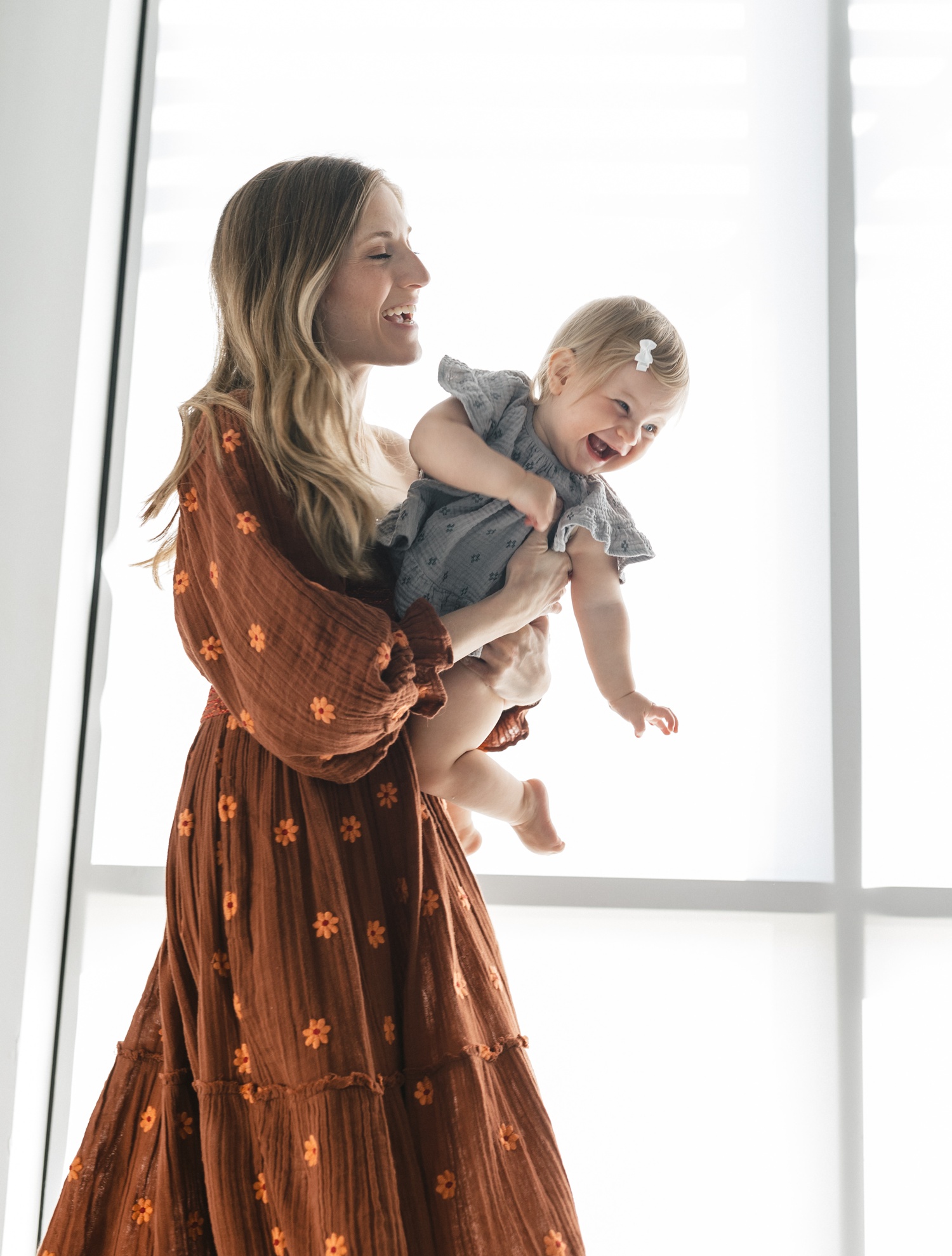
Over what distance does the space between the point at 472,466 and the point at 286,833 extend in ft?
1.52

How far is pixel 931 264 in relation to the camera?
171 cm

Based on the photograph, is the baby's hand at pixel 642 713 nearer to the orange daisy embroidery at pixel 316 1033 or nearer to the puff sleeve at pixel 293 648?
the puff sleeve at pixel 293 648

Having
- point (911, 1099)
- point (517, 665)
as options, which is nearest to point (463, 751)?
point (517, 665)

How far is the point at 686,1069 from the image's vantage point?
1667 mm

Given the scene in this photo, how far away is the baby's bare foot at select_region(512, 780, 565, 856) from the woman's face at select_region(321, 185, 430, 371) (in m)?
0.59

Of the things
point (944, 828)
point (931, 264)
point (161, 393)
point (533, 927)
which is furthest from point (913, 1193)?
point (161, 393)

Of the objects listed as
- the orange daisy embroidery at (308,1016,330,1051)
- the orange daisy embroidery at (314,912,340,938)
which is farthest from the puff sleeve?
the orange daisy embroidery at (308,1016,330,1051)

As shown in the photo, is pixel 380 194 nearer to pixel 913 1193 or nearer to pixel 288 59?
pixel 288 59

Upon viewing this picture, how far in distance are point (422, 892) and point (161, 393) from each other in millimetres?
1190

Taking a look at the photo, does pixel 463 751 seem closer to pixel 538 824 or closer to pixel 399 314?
pixel 538 824

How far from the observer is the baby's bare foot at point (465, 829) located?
1459 mm

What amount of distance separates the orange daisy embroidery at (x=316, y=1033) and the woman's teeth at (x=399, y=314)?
0.83 meters

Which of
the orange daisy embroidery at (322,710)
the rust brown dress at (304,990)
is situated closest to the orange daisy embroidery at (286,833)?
the rust brown dress at (304,990)

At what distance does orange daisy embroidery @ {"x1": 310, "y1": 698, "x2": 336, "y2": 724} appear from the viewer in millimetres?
1026
